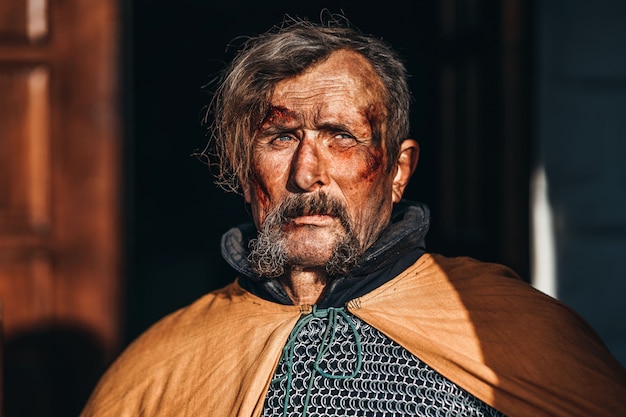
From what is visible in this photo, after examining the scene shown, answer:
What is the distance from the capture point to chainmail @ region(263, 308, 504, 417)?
2.30 metres

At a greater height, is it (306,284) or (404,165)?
(404,165)

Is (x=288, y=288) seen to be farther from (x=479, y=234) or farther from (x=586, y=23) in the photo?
(x=586, y=23)

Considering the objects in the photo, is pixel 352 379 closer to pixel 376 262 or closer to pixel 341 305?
pixel 341 305

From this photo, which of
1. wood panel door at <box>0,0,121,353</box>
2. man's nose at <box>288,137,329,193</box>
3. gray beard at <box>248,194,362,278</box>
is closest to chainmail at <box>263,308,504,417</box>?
gray beard at <box>248,194,362,278</box>

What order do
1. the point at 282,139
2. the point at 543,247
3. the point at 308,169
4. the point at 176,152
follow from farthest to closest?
the point at 176,152 → the point at 543,247 → the point at 282,139 → the point at 308,169

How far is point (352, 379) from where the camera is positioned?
2.37 meters

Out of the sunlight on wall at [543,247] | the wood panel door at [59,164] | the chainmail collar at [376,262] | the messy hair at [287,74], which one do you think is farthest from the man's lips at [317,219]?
the wood panel door at [59,164]

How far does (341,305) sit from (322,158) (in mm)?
402

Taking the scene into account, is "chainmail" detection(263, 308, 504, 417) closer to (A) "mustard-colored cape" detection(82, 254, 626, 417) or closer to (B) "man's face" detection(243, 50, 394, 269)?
(A) "mustard-colored cape" detection(82, 254, 626, 417)

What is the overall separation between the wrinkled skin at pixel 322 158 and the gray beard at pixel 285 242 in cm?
1

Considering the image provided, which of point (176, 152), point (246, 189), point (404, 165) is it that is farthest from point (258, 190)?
point (176, 152)

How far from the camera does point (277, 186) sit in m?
2.55

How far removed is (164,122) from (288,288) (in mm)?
3581

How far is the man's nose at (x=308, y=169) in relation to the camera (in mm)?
2465
